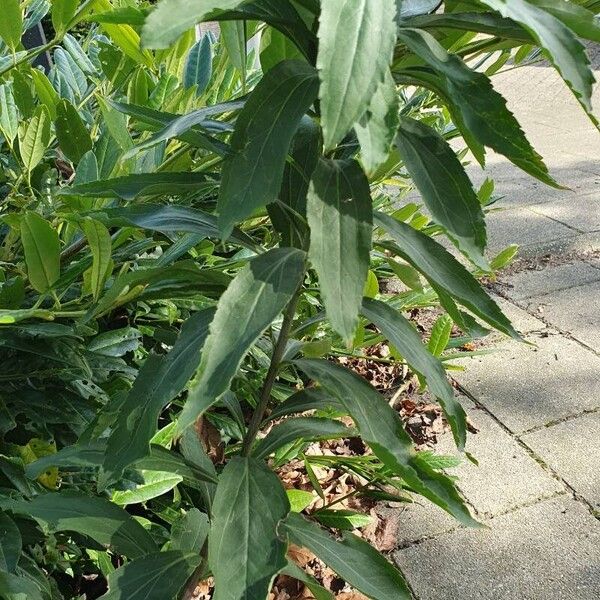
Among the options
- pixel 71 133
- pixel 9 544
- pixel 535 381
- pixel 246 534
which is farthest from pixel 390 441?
pixel 535 381

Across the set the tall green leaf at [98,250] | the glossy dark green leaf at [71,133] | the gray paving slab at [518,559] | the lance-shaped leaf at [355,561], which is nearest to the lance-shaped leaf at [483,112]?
the tall green leaf at [98,250]

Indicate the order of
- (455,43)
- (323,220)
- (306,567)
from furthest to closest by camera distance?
(306,567) < (455,43) < (323,220)

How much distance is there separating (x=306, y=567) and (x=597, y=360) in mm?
1615

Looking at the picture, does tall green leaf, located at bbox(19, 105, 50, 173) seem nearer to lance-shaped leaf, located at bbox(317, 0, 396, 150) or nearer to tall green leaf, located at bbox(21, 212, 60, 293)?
tall green leaf, located at bbox(21, 212, 60, 293)

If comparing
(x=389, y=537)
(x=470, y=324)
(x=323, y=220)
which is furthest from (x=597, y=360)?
(x=323, y=220)

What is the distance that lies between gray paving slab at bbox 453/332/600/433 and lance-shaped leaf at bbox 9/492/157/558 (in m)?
1.70

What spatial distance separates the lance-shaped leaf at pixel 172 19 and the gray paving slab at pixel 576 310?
108 inches

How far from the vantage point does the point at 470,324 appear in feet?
3.91

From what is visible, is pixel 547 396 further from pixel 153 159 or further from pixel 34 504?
pixel 34 504

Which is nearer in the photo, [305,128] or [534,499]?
[305,128]

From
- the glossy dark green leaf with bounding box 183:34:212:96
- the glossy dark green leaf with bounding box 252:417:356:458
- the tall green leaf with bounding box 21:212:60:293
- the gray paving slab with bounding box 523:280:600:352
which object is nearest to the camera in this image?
the tall green leaf with bounding box 21:212:60:293

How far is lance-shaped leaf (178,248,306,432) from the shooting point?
0.83 meters

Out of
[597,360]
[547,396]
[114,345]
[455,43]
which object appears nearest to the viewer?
[455,43]

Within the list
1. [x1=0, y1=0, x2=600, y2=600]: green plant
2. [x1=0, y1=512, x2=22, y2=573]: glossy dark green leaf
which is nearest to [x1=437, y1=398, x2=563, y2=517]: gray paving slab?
[x1=0, y1=0, x2=600, y2=600]: green plant
